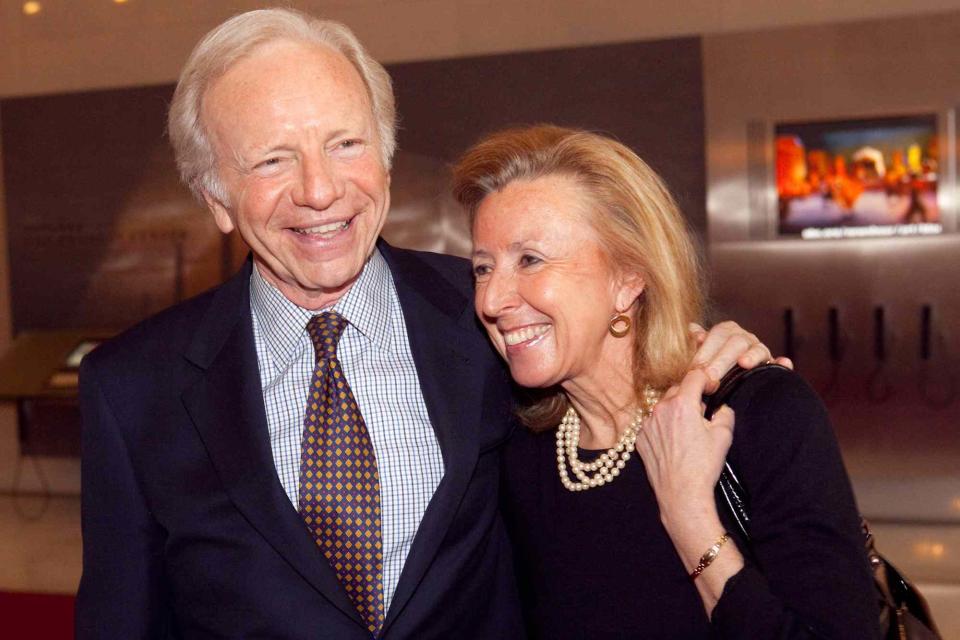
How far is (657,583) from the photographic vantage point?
5.75 feet

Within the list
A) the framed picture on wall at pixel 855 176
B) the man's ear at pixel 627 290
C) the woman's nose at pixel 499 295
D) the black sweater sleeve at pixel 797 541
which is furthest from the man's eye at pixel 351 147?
the framed picture on wall at pixel 855 176

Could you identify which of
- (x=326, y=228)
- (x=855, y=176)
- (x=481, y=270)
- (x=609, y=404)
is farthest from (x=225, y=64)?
(x=855, y=176)

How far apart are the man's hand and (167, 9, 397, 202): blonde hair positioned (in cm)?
71

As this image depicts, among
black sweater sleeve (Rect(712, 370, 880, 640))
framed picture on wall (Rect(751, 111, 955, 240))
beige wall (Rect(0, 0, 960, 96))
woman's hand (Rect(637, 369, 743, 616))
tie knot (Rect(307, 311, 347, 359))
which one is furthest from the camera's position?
beige wall (Rect(0, 0, 960, 96))

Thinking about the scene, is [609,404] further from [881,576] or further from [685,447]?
[881,576]

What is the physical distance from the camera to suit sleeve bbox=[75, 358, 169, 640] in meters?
1.75

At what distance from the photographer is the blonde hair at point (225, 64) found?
1816mm

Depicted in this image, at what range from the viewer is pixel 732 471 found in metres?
1.63

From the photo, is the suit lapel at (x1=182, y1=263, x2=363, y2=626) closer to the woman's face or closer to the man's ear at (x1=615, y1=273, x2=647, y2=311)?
the woman's face

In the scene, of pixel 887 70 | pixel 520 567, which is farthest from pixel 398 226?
pixel 520 567

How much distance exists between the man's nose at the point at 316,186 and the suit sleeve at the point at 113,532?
48 cm

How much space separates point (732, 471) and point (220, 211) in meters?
1.05

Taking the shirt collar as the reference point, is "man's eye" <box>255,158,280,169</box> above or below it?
above

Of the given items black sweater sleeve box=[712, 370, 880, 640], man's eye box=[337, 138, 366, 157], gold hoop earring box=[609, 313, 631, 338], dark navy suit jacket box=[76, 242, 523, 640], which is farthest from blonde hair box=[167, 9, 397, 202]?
black sweater sleeve box=[712, 370, 880, 640]
